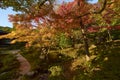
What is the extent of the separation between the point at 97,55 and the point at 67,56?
10.7ft

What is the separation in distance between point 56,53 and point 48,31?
654 centimetres

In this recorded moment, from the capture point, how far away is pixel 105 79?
569 inches

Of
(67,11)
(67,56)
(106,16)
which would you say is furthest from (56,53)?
(106,16)

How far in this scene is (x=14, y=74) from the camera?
17047 millimetres

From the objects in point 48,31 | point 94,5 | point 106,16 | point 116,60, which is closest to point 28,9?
point 48,31

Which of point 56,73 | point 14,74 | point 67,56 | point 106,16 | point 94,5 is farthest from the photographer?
point 106,16

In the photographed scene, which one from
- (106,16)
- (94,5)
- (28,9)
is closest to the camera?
(28,9)

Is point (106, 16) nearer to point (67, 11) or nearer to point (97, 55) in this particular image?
point (97, 55)

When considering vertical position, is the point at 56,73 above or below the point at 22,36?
below

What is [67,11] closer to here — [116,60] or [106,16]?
[116,60]

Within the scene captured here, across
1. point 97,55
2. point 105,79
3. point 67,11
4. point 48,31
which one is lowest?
point 105,79

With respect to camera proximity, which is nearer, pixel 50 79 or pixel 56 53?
pixel 50 79

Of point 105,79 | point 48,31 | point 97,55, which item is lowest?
point 105,79

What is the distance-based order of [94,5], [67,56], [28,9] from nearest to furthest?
[28,9], [94,5], [67,56]
